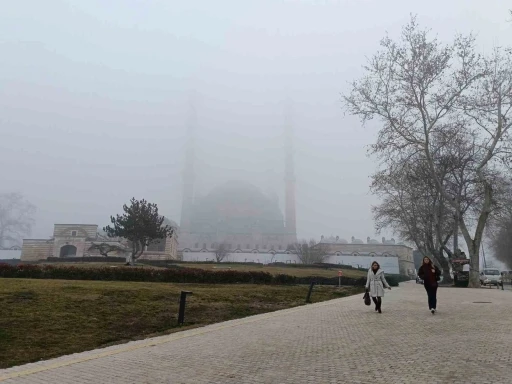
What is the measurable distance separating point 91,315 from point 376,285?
7.78 metres

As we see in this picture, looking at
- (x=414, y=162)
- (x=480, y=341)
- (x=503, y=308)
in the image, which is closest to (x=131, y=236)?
(x=414, y=162)

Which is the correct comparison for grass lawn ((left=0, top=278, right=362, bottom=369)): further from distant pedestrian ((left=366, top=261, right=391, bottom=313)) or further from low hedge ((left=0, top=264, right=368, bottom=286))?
low hedge ((left=0, top=264, right=368, bottom=286))

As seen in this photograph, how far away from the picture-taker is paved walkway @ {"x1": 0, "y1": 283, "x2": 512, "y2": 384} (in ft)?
18.0

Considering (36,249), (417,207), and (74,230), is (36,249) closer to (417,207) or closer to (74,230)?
(74,230)

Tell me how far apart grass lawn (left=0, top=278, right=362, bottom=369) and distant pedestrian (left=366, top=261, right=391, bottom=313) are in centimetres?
350

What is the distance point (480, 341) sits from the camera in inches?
299

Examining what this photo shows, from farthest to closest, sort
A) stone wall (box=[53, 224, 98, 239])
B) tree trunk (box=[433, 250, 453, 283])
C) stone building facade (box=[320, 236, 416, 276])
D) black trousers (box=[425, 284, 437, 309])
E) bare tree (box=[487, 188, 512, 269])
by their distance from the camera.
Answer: stone building facade (box=[320, 236, 416, 276])
stone wall (box=[53, 224, 98, 239])
tree trunk (box=[433, 250, 453, 283])
bare tree (box=[487, 188, 512, 269])
black trousers (box=[425, 284, 437, 309])

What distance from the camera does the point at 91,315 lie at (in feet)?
34.4

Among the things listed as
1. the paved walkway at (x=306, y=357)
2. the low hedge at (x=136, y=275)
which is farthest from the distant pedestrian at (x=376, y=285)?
the low hedge at (x=136, y=275)

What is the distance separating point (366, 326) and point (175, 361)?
4967 mm

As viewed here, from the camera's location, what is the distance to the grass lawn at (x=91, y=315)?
7.89m

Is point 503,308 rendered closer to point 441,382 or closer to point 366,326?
point 366,326

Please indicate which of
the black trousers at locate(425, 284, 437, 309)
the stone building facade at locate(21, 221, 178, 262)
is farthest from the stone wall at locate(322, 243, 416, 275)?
the black trousers at locate(425, 284, 437, 309)

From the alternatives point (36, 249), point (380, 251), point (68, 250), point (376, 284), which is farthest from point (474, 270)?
point (380, 251)
